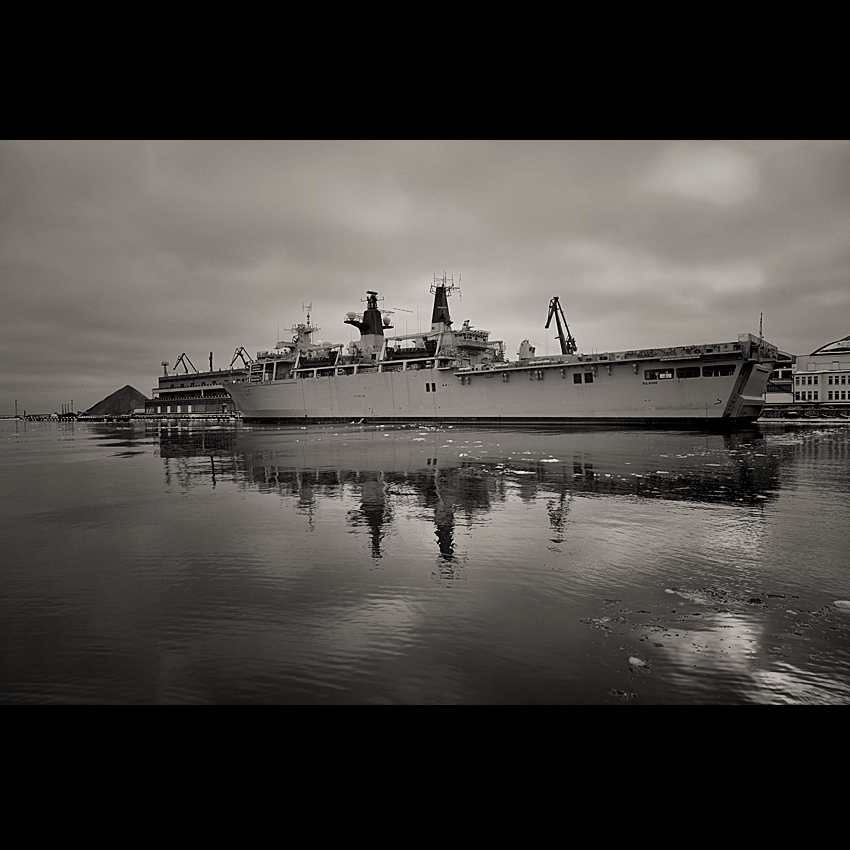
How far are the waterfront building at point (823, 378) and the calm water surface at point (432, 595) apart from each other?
157ft

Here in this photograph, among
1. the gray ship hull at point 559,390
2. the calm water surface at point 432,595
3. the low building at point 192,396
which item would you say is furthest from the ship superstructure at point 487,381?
the low building at point 192,396

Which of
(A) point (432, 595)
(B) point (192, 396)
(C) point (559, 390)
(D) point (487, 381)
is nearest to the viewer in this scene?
(A) point (432, 595)

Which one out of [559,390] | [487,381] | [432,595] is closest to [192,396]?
[487,381]

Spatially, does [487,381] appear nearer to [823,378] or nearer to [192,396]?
[823,378]

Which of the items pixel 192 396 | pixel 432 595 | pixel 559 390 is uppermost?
pixel 192 396

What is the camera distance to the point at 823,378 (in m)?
48.1

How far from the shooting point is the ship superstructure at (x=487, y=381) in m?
29.7

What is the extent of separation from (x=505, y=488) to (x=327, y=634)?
6.76 meters

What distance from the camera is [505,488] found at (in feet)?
33.0

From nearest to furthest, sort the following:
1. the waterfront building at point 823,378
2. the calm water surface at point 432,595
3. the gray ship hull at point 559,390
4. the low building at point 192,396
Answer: the calm water surface at point 432,595 < the gray ship hull at point 559,390 < the waterfront building at point 823,378 < the low building at point 192,396

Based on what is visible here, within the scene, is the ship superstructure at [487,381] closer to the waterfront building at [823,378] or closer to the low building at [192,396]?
the waterfront building at [823,378]

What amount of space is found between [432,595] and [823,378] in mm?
58180

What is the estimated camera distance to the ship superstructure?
97.5ft
